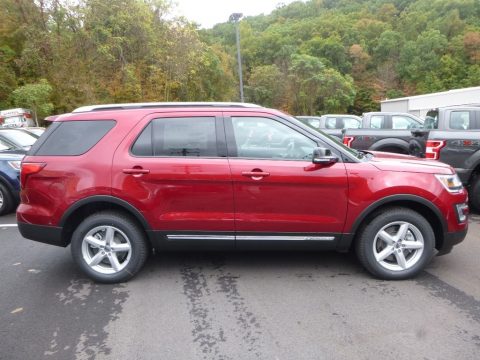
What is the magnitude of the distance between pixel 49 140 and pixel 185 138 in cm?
143

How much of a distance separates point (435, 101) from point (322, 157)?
2724 cm

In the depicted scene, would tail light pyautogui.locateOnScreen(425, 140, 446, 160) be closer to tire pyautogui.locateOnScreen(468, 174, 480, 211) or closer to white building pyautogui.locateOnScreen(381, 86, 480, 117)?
tire pyautogui.locateOnScreen(468, 174, 480, 211)

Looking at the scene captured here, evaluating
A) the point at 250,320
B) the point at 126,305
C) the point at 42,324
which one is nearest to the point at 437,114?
the point at 250,320

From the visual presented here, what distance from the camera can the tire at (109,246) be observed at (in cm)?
416

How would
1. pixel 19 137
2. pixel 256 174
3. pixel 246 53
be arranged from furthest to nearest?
pixel 246 53 < pixel 19 137 < pixel 256 174

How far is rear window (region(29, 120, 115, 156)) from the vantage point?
13.8ft

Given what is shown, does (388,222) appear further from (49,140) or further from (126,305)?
(49,140)

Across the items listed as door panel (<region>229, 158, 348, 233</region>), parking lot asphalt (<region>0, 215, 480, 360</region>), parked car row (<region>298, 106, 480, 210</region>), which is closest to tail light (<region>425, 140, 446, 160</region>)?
parked car row (<region>298, 106, 480, 210</region>)

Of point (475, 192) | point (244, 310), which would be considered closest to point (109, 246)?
point (244, 310)

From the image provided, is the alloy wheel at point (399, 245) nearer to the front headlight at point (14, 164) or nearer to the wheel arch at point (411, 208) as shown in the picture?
the wheel arch at point (411, 208)

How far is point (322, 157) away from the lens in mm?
3924

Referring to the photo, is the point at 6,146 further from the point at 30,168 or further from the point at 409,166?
the point at 409,166

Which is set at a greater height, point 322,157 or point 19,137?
point 19,137

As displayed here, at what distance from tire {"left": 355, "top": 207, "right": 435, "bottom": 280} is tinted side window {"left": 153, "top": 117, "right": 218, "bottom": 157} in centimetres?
177
